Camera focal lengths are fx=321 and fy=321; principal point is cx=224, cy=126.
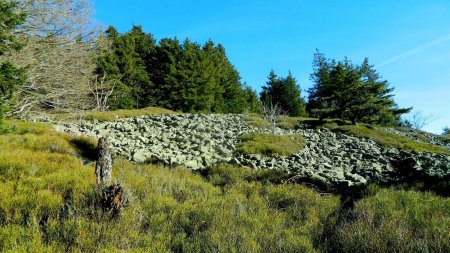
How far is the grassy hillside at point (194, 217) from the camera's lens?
3.84 metres

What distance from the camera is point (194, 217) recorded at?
4.83 m

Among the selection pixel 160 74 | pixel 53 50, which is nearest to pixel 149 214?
pixel 53 50

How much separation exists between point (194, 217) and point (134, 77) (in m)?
40.6

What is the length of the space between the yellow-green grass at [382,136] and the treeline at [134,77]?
1599 millimetres

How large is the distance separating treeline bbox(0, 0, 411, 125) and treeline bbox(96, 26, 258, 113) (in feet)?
0.44

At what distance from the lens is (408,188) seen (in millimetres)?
7871

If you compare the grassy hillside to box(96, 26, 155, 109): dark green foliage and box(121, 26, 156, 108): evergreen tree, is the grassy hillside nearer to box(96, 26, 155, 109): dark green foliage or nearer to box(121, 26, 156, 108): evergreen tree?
box(96, 26, 155, 109): dark green foliage

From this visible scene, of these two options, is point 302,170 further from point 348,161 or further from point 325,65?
point 325,65

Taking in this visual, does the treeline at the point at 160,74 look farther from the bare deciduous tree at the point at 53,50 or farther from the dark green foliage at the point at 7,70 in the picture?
the dark green foliage at the point at 7,70

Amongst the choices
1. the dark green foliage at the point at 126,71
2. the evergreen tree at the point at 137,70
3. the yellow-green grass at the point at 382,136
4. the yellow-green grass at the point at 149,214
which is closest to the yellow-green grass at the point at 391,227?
the yellow-green grass at the point at 149,214

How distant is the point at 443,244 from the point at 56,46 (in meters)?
23.2

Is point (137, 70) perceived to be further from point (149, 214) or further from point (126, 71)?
point (149, 214)

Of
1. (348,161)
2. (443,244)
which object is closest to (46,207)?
(443,244)

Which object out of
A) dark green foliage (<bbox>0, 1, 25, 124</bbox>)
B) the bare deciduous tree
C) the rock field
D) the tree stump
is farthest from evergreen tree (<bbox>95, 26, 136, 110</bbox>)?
the tree stump
